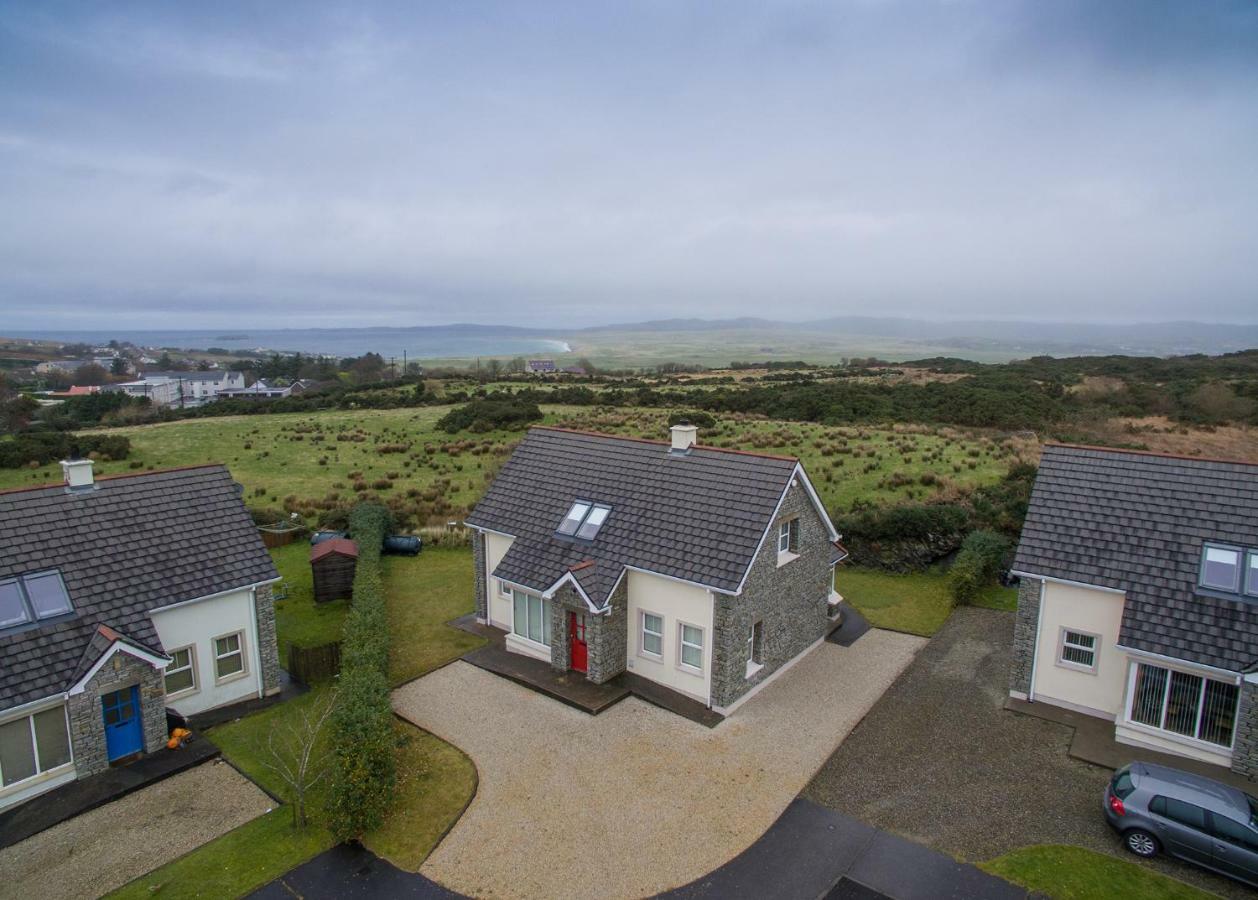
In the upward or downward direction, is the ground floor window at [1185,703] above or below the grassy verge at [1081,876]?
above

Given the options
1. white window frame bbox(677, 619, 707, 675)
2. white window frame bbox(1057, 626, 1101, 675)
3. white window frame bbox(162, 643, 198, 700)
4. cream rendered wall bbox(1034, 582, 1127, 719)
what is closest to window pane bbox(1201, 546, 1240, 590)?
cream rendered wall bbox(1034, 582, 1127, 719)

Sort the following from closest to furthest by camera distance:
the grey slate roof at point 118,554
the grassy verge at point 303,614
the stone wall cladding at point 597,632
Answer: the grey slate roof at point 118,554, the stone wall cladding at point 597,632, the grassy verge at point 303,614

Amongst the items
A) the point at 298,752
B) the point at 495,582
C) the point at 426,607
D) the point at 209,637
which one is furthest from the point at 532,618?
the point at 209,637

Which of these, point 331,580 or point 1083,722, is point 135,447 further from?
point 1083,722

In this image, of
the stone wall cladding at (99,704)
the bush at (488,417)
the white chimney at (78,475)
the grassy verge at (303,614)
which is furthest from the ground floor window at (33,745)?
the bush at (488,417)

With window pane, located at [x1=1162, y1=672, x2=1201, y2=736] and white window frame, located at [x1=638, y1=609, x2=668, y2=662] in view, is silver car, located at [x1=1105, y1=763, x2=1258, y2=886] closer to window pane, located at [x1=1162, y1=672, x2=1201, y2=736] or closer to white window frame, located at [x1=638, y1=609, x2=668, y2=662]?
window pane, located at [x1=1162, y1=672, x2=1201, y2=736]

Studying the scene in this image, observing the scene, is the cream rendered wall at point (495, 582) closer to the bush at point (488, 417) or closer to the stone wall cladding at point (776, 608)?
the stone wall cladding at point (776, 608)
